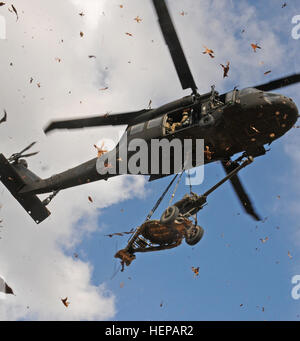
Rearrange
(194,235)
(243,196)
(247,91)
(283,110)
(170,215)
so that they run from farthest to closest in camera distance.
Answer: (243,196)
(247,91)
(194,235)
(283,110)
(170,215)

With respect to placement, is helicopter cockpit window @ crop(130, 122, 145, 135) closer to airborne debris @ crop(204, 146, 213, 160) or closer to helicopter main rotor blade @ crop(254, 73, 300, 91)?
airborne debris @ crop(204, 146, 213, 160)

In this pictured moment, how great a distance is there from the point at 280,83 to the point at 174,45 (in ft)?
10.4

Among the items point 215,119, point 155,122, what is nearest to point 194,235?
point 215,119

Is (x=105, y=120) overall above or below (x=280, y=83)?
above

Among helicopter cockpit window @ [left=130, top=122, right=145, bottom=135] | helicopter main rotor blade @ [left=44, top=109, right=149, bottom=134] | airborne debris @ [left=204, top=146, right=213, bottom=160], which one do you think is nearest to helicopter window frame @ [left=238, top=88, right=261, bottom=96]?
airborne debris @ [left=204, top=146, right=213, bottom=160]

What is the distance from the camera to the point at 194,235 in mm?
10812

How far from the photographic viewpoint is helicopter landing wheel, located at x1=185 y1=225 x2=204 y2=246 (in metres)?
10.8

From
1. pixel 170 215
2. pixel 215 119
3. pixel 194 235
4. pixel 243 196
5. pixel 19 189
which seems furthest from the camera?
pixel 19 189

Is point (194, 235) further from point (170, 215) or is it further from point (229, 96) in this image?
point (229, 96)

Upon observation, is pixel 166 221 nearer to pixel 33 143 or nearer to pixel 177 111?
pixel 177 111

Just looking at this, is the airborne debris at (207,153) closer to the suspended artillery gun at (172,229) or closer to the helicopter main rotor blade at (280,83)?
the suspended artillery gun at (172,229)

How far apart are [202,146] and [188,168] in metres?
0.86

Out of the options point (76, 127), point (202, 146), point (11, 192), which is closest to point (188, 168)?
point (202, 146)

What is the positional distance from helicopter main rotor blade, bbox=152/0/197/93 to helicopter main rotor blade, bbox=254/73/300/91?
1.99m
